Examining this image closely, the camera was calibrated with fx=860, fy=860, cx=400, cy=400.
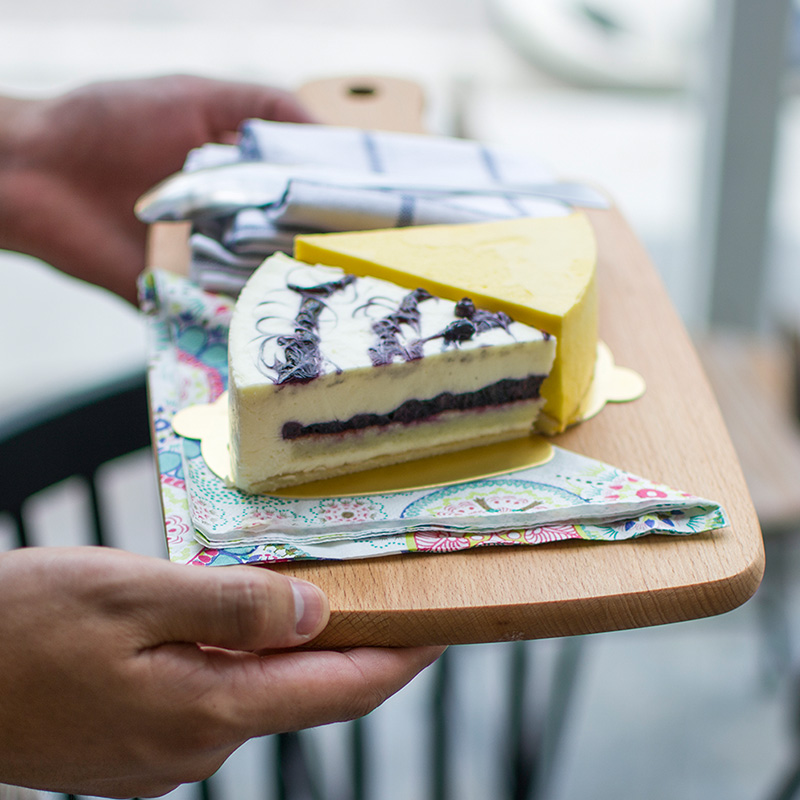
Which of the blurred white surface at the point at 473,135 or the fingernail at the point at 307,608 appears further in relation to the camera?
the blurred white surface at the point at 473,135

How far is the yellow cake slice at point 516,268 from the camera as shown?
0.75 metres

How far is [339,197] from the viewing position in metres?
0.88

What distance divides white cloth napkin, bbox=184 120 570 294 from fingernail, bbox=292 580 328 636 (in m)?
0.41

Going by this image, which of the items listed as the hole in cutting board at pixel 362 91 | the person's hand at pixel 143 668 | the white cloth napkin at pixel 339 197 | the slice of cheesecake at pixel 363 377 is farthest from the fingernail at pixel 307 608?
the hole in cutting board at pixel 362 91

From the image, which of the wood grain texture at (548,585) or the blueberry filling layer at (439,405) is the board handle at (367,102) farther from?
the wood grain texture at (548,585)

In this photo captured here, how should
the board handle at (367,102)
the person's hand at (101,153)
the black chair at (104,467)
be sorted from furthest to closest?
the board handle at (367,102) → the person's hand at (101,153) → the black chair at (104,467)

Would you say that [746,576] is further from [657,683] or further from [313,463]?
[657,683]

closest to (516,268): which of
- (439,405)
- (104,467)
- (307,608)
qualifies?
(439,405)

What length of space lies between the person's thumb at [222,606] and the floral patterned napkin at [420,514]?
0.06 meters

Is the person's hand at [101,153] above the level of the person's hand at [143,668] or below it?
above

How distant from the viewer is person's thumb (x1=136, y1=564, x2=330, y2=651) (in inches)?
20.6

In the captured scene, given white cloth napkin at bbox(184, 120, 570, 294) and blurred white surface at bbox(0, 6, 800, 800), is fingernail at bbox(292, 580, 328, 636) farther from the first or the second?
blurred white surface at bbox(0, 6, 800, 800)

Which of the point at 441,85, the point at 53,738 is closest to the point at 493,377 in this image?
the point at 53,738

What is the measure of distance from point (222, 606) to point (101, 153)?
0.78 metres
